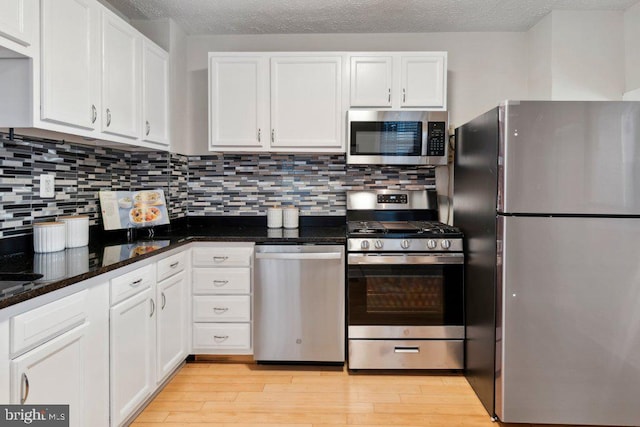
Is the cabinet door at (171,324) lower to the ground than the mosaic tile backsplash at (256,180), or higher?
lower

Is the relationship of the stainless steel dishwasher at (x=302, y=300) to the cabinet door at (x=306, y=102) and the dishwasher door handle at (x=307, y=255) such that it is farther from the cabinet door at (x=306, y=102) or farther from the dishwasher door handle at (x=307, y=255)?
the cabinet door at (x=306, y=102)

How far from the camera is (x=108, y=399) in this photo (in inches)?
66.6

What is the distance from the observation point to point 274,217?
2961mm

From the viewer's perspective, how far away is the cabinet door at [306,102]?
2783mm

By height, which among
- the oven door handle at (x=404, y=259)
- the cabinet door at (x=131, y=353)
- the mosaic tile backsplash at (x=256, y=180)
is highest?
the mosaic tile backsplash at (x=256, y=180)

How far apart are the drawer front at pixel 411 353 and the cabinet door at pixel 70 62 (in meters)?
2.04

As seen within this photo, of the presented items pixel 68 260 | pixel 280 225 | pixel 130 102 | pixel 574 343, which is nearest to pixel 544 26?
pixel 574 343

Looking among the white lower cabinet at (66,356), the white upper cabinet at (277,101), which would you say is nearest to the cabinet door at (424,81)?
the white upper cabinet at (277,101)

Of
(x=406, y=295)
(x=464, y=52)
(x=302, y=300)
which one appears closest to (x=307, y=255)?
(x=302, y=300)

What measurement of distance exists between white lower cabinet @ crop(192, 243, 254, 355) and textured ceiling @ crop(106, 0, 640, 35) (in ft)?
5.41

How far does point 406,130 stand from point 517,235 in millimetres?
1127

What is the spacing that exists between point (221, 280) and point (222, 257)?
0.51ft

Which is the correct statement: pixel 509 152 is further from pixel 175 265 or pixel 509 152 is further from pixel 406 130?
pixel 175 265

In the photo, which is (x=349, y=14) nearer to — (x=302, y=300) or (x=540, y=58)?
(x=540, y=58)
